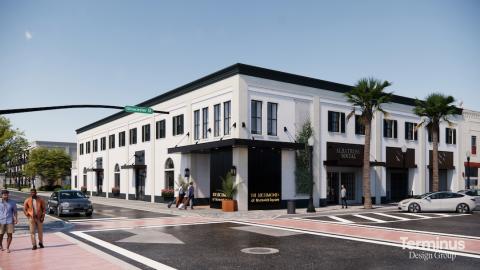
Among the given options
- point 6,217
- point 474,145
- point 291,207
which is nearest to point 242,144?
point 291,207

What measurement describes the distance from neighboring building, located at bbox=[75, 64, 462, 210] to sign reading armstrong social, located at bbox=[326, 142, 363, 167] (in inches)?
3.0

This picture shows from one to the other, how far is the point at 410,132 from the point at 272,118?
16.5 meters

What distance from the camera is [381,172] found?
34750mm

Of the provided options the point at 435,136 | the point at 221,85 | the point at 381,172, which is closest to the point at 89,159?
the point at 221,85

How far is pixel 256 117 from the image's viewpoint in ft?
90.7

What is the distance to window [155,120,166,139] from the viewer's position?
3653 cm

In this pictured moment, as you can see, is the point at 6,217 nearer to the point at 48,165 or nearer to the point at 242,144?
the point at 242,144

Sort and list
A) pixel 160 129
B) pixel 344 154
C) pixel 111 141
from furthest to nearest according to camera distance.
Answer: pixel 111 141, pixel 160 129, pixel 344 154

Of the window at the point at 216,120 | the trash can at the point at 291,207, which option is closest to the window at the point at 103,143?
the window at the point at 216,120

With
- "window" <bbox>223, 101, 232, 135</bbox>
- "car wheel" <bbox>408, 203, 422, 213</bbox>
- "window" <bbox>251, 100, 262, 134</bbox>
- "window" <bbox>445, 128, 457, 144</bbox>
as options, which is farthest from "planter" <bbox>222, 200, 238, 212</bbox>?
"window" <bbox>445, 128, 457, 144</bbox>

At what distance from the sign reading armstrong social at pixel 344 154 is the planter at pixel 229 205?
8.66m

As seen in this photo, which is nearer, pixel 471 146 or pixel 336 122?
pixel 336 122

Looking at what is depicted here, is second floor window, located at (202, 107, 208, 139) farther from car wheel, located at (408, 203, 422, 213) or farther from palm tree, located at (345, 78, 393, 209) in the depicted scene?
car wheel, located at (408, 203, 422, 213)

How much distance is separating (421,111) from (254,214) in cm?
1910
